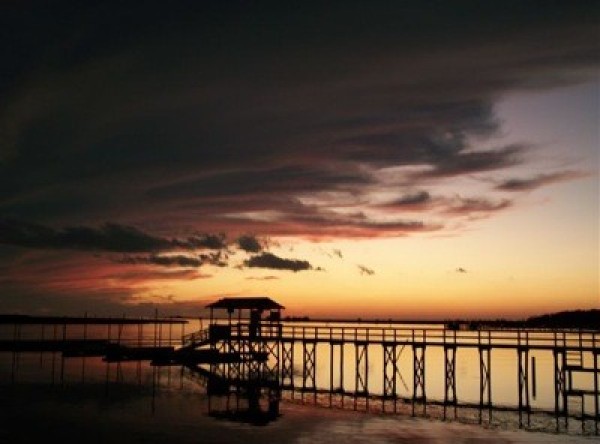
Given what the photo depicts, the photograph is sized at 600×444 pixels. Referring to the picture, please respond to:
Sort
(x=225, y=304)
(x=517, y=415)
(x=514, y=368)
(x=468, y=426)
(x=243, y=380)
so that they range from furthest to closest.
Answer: (x=514, y=368) < (x=225, y=304) < (x=243, y=380) < (x=517, y=415) < (x=468, y=426)

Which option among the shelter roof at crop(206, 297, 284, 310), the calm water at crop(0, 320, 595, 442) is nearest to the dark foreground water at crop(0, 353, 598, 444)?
the calm water at crop(0, 320, 595, 442)

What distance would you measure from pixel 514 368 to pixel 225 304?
4051cm

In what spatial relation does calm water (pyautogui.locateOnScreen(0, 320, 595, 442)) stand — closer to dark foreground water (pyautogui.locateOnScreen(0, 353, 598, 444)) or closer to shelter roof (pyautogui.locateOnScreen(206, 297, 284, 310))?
dark foreground water (pyautogui.locateOnScreen(0, 353, 598, 444))

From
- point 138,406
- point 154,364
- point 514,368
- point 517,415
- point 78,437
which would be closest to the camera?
point 78,437

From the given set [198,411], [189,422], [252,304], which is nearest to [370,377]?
[252,304]

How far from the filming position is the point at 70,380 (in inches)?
2356

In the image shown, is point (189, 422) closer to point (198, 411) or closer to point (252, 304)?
point (198, 411)

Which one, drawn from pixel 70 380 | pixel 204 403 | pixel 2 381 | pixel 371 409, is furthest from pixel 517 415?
pixel 2 381

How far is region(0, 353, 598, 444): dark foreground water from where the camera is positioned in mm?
32188

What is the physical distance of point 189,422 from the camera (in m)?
36.8

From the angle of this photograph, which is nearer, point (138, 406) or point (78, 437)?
point (78, 437)

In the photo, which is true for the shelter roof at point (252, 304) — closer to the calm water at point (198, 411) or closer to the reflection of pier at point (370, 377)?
the reflection of pier at point (370, 377)

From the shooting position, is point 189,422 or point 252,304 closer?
point 189,422

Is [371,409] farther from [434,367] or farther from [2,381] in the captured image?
[434,367]
